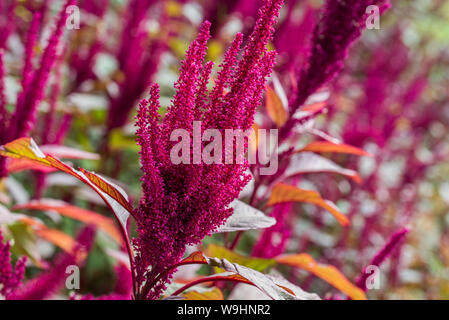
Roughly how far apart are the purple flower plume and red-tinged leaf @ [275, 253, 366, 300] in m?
0.37

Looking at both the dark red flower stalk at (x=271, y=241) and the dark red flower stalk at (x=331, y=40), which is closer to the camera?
the dark red flower stalk at (x=331, y=40)

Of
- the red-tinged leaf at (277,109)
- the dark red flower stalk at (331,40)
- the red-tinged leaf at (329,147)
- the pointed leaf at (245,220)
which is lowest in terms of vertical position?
the pointed leaf at (245,220)

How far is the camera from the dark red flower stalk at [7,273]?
0.78 meters

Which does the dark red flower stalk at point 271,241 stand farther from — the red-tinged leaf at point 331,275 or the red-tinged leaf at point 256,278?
the red-tinged leaf at point 256,278

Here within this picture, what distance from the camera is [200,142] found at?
0.65 meters

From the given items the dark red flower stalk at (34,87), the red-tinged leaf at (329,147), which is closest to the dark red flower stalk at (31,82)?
the dark red flower stalk at (34,87)

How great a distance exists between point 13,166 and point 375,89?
2145mm

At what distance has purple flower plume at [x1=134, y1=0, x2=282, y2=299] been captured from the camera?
0.65 metres

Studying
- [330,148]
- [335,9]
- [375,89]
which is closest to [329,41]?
[335,9]

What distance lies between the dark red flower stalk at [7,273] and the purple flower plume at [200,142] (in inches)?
10.0

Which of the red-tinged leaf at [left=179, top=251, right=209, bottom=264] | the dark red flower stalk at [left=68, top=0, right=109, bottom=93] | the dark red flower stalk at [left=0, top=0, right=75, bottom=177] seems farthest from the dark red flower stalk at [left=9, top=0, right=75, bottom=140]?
the dark red flower stalk at [left=68, top=0, right=109, bottom=93]

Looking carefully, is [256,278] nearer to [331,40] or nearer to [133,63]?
[331,40]

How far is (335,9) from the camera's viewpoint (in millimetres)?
969

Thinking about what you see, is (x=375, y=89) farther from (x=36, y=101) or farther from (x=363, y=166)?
(x=36, y=101)
